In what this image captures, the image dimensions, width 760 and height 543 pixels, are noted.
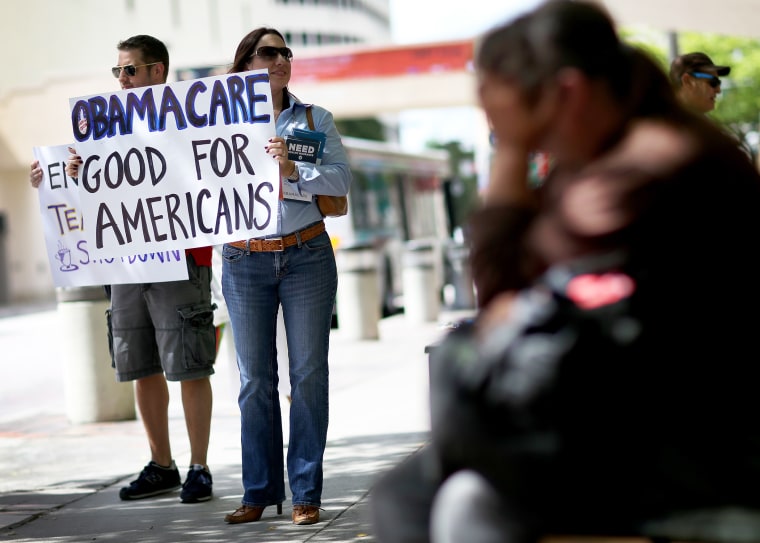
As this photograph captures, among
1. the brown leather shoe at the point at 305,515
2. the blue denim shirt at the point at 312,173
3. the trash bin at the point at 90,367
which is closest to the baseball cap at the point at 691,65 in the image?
the blue denim shirt at the point at 312,173

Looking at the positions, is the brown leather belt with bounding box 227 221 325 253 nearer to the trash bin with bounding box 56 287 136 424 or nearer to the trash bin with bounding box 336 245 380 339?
the trash bin with bounding box 56 287 136 424

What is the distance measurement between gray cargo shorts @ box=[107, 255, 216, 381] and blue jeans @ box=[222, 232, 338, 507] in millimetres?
668

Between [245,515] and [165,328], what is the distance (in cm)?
108

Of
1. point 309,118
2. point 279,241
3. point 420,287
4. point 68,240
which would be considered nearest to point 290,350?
point 279,241

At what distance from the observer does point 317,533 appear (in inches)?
205

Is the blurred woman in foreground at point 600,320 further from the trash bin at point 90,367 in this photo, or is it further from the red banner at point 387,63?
the red banner at point 387,63

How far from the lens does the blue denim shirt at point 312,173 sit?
207 inches

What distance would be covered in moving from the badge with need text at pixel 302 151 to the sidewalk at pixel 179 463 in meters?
1.35

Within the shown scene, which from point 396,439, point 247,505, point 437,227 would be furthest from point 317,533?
point 437,227

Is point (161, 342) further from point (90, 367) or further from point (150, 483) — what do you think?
point (90, 367)

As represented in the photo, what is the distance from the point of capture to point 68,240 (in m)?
6.30

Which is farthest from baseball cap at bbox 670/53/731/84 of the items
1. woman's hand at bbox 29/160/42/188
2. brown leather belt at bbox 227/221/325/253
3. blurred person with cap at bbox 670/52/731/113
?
woman's hand at bbox 29/160/42/188

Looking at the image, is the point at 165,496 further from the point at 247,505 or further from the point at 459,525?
the point at 459,525

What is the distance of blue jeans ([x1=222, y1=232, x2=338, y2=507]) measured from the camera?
5.31 metres
